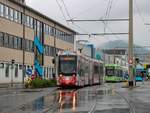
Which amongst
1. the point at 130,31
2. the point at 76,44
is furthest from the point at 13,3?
the point at 76,44

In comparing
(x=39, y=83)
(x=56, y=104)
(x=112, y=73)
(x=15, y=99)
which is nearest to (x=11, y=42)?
(x=112, y=73)

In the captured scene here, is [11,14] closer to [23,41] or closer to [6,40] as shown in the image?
[6,40]

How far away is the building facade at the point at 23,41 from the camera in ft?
233

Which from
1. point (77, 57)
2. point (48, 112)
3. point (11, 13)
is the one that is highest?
point (11, 13)

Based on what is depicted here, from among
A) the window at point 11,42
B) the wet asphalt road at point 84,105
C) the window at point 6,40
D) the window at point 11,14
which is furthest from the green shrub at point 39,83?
the wet asphalt road at point 84,105

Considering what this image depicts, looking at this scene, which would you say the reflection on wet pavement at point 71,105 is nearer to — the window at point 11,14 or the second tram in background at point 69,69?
the second tram in background at point 69,69

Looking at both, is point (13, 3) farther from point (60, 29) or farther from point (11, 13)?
point (60, 29)

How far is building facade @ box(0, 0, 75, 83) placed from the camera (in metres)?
70.9

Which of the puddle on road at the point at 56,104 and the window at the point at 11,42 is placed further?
the window at the point at 11,42

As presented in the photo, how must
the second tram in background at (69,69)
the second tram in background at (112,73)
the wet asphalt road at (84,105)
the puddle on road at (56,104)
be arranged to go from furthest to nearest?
the second tram in background at (112,73) → the second tram in background at (69,69) → the puddle on road at (56,104) → the wet asphalt road at (84,105)

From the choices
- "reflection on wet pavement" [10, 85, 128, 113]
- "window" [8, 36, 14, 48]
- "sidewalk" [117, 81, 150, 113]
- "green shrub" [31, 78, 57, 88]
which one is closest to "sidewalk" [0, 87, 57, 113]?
"reflection on wet pavement" [10, 85, 128, 113]

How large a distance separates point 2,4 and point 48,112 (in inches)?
2015

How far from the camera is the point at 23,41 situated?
7938cm

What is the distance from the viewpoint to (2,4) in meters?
70.5
